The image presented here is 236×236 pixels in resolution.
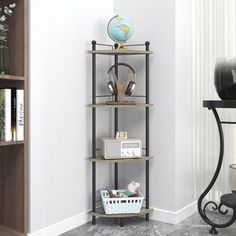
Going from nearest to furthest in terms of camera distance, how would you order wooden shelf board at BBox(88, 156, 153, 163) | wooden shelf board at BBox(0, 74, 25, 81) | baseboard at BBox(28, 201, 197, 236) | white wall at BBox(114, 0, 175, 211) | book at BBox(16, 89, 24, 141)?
wooden shelf board at BBox(0, 74, 25, 81) < book at BBox(16, 89, 24, 141) < baseboard at BBox(28, 201, 197, 236) < wooden shelf board at BBox(88, 156, 153, 163) < white wall at BBox(114, 0, 175, 211)

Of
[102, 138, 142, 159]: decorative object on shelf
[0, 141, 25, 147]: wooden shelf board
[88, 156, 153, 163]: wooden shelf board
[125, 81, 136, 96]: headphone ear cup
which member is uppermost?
[125, 81, 136, 96]: headphone ear cup

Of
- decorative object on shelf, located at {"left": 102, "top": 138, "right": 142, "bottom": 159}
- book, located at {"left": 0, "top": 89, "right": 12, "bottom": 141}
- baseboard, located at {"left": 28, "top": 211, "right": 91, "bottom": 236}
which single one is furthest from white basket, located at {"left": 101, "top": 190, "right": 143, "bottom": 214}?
book, located at {"left": 0, "top": 89, "right": 12, "bottom": 141}

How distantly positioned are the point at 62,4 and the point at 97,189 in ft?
4.13

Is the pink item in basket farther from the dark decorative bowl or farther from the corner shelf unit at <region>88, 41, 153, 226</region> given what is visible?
the dark decorative bowl

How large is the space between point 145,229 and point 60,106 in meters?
0.96

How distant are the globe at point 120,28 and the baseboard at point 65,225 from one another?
3.90 ft

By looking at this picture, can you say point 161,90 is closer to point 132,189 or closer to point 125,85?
point 125,85

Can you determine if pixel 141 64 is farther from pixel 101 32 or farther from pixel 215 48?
pixel 215 48

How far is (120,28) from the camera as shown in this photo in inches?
95.0

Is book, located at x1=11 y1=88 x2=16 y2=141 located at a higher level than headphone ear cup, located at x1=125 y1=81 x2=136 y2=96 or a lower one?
lower

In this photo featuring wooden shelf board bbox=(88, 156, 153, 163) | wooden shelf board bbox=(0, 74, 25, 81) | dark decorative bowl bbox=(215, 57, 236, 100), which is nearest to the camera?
wooden shelf board bbox=(0, 74, 25, 81)

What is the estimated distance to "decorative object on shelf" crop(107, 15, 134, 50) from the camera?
2416mm

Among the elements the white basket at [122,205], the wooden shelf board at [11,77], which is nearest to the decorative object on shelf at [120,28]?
the wooden shelf board at [11,77]

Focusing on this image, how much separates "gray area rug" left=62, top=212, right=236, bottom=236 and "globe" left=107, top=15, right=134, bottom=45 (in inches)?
48.3
